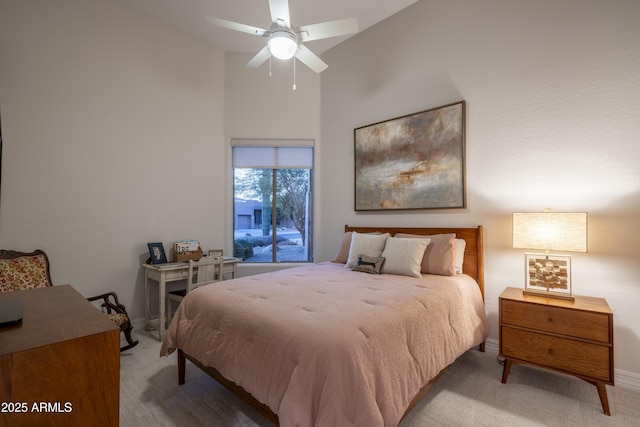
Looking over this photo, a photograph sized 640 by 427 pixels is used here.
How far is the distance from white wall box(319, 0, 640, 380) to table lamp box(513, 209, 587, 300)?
19cm

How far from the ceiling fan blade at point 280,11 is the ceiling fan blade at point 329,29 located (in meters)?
0.14

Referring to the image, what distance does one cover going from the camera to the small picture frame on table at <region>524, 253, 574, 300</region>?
2299 millimetres

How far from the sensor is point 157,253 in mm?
3377

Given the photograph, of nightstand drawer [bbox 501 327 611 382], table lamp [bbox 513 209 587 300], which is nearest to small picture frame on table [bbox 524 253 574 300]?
table lamp [bbox 513 209 587 300]

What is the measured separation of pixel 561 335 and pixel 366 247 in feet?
5.20

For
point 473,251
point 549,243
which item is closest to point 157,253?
point 473,251

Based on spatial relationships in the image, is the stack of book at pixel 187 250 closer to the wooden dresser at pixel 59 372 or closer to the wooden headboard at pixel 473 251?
the wooden dresser at pixel 59 372

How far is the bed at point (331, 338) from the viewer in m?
→ 1.32

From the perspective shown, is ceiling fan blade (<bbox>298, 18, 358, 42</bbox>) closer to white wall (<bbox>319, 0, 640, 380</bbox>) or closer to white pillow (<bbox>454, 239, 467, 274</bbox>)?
white wall (<bbox>319, 0, 640, 380</bbox>)

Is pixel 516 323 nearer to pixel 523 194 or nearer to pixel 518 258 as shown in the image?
pixel 518 258

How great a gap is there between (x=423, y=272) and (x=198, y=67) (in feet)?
12.0

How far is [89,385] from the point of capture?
915 mm

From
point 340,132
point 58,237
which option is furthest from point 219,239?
point 340,132

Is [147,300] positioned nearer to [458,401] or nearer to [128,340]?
[128,340]
